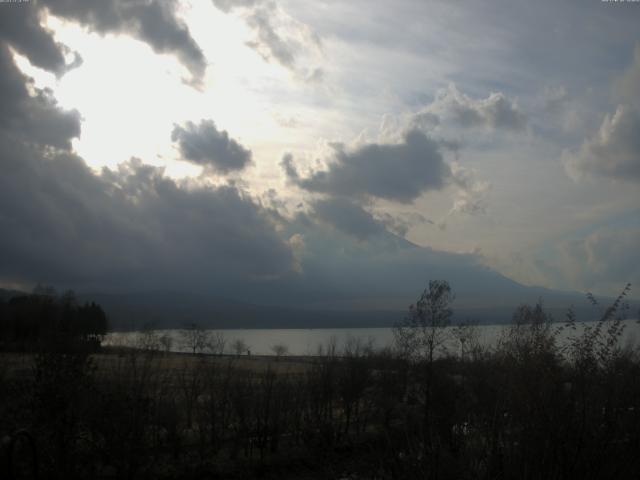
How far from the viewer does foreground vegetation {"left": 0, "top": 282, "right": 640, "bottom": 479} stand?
Answer: 7551 mm

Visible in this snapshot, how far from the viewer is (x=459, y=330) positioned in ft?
129

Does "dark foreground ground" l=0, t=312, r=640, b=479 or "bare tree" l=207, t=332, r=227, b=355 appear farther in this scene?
"bare tree" l=207, t=332, r=227, b=355

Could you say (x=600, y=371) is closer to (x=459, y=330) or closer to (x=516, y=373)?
(x=516, y=373)

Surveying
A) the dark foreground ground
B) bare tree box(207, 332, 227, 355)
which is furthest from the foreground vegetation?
bare tree box(207, 332, 227, 355)

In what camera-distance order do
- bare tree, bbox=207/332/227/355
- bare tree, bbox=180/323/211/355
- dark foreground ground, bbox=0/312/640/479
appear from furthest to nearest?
bare tree, bbox=180/323/211/355 < bare tree, bbox=207/332/227/355 < dark foreground ground, bbox=0/312/640/479

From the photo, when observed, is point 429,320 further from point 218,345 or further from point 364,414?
point 218,345

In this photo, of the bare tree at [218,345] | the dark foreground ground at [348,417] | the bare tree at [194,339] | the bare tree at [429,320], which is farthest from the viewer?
the bare tree at [194,339]

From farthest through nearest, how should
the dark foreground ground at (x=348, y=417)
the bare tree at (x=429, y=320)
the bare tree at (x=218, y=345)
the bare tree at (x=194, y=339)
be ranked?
the bare tree at (x=194, y=339), the bare tree at (x=218, y=345), the bare tree at (x=429, y=320), the dark foreground ground at (x=348, y=417)

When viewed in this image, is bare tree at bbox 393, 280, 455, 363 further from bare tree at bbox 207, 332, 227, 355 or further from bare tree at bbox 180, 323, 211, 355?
bare tree at bbox 180, 323, 211, 355

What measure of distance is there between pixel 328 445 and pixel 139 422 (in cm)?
1411

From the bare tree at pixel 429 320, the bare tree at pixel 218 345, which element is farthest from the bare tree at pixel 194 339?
the bare tree at pixel 429 320

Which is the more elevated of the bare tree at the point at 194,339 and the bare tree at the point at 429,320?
the bare tree at the point at 429,320

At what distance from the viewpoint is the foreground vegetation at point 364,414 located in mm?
7551

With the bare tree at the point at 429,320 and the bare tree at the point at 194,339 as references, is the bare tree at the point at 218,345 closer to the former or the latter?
the bare tree at the point at 194,339
